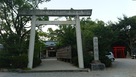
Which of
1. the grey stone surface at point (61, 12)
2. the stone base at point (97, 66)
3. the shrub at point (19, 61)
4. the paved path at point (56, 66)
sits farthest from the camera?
the grey stone surface at point (61, 12)

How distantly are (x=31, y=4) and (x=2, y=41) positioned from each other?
4.50 metres

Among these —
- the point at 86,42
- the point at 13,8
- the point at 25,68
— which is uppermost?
the point at 13,8

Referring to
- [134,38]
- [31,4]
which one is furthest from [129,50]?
[31,4]

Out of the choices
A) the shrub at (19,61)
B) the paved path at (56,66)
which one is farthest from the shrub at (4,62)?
the paved path at (56,66)

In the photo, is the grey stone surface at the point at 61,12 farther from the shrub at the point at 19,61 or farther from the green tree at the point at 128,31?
the green tree at the point at 128,31

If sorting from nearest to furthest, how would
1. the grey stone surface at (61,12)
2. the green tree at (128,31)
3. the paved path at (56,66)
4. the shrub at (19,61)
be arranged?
the shrub at (19,61) < the paved path at (56,66) < the grey stone surface at (61,12) < the green tree at (128,31)

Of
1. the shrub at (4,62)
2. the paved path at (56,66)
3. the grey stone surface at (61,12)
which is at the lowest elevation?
the paved path at (56,66)

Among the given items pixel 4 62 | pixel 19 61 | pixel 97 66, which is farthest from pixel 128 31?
pixel 4 62

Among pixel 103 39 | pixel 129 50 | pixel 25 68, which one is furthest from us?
pixel 129 50

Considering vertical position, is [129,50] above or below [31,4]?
below

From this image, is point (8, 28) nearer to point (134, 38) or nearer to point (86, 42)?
point (86, 42)

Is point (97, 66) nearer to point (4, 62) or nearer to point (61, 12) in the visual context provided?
point (61, 12)

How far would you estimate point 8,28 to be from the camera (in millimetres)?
26016

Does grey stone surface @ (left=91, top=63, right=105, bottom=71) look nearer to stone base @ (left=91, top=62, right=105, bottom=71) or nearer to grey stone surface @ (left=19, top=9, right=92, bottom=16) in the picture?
stone base @ (left=91, top=62, right=105, bottom=71)
